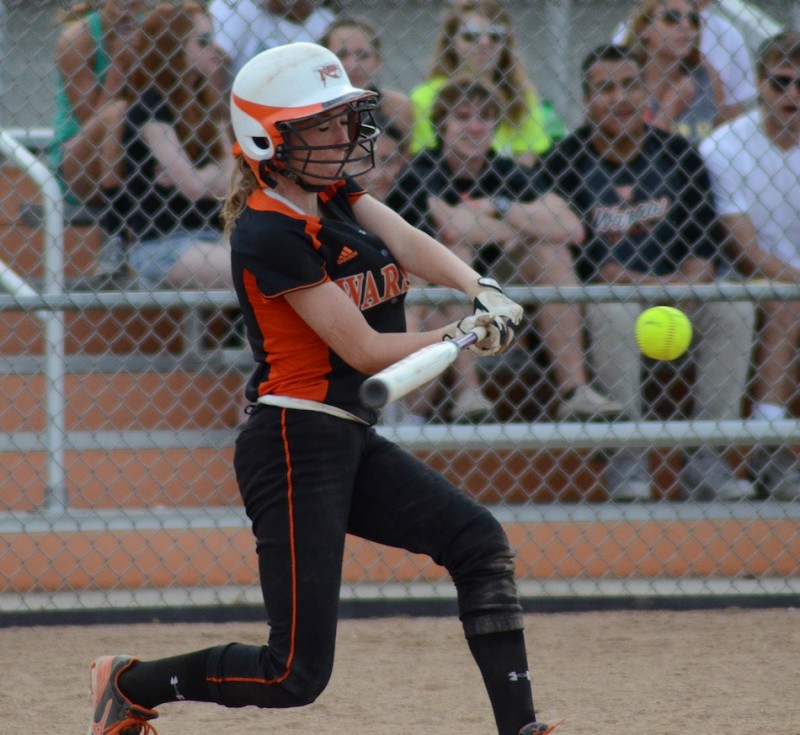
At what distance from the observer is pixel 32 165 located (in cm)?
454

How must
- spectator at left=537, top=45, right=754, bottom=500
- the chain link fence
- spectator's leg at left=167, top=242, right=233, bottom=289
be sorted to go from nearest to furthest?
the chain link fence → spectator's leg at left=167, top=242, right=233, bottom=289 → spectator at left=537, top=45, right=754, bottom=500

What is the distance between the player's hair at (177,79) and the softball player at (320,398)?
1.99 meters

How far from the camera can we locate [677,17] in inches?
198

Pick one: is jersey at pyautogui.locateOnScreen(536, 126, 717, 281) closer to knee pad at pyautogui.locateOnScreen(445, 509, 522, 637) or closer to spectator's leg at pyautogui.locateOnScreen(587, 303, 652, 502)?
spectator's leg at pyautogui.locateOnScreen(587, 303, 652, 502)

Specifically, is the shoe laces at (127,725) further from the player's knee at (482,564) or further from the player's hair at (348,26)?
the player's hair at (348,26)

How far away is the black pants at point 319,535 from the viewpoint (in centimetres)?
265

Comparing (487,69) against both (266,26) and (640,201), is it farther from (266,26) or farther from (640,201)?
(266,26)

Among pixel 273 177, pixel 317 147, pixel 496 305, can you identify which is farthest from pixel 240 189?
pixel 496 305

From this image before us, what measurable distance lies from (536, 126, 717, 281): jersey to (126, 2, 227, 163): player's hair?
4.29 feet

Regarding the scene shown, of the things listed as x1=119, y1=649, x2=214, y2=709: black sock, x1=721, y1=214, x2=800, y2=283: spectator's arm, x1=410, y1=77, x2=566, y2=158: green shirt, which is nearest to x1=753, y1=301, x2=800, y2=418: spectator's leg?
x1=721, y1=214, x2=800, y2=283: spectator's arm

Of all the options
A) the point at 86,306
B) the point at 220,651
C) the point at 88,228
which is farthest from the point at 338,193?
the point at 88,228

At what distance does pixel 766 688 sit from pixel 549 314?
164 cm

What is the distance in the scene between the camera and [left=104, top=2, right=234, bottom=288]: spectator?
184 inches

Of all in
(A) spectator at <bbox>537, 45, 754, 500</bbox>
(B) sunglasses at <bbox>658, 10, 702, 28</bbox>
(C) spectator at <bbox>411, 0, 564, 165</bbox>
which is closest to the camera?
(A) spectator at <bbox>537, 45, 754, 500</bbox>
